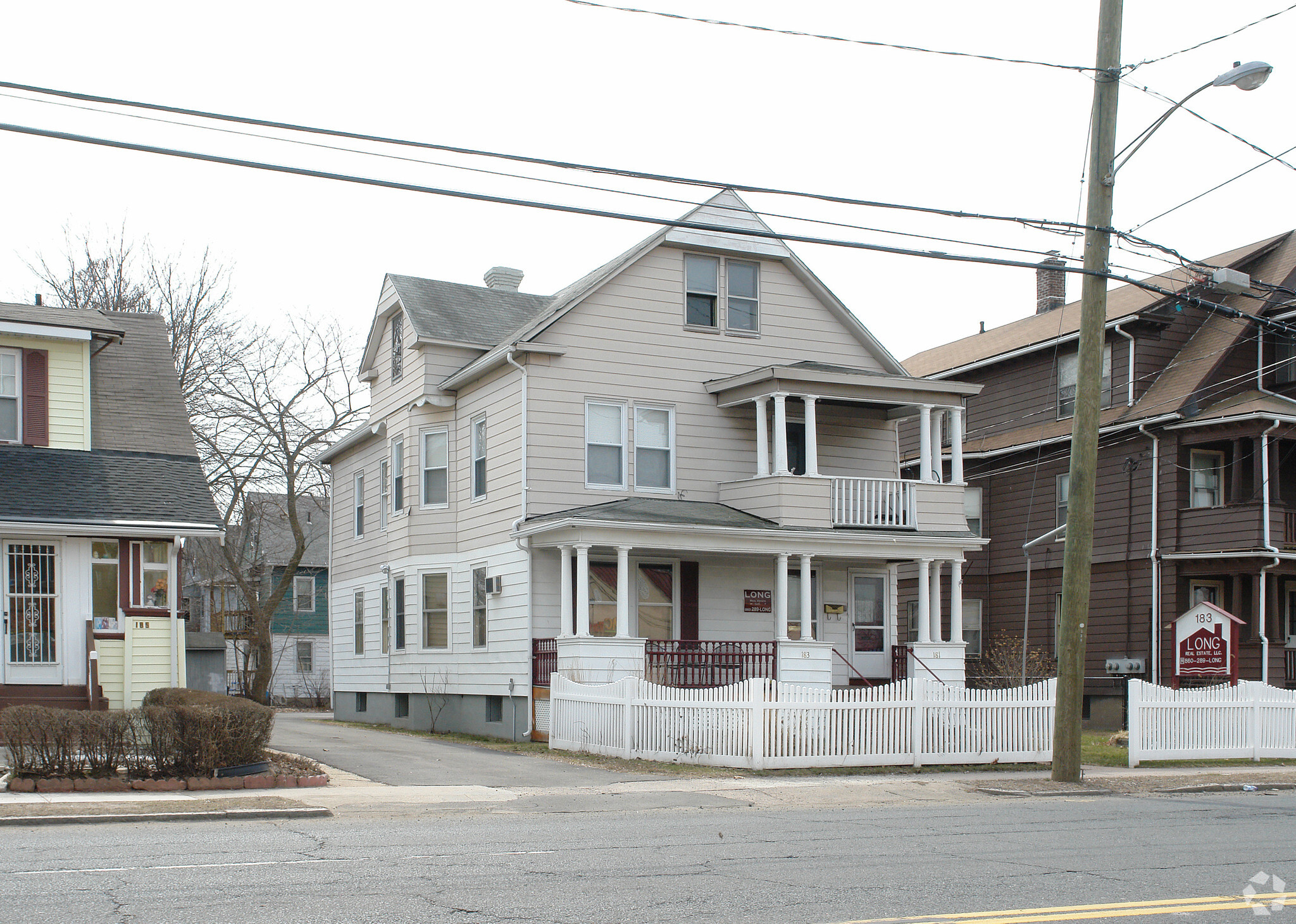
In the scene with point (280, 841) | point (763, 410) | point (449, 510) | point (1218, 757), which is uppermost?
point (763, 410)

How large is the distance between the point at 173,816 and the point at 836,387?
14.6 meters

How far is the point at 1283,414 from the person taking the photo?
26516mm

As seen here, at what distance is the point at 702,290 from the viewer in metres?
24.8

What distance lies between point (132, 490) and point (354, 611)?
1077 centimetres

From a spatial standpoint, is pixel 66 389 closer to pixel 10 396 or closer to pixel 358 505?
pixel 10 396

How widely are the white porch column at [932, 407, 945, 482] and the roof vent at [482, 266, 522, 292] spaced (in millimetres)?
10522

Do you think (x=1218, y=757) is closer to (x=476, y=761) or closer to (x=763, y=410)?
(x=763, y=410)

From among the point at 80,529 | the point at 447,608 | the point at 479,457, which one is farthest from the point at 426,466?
the point at 80,529

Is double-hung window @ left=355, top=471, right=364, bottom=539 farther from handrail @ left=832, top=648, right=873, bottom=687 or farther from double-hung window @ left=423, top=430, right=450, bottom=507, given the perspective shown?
handrail @ left=832, top=648, right=873, bottom=687

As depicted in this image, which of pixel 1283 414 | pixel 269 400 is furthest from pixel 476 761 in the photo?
pixel 269 400

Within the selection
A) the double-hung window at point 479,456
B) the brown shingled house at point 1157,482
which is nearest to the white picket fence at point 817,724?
the double-hung window at point 479,456

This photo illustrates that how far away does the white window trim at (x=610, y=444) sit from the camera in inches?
919

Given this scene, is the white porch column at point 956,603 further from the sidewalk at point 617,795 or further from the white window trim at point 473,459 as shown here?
the white window trim at point 473,459

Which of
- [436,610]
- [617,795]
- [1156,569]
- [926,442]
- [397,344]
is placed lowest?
[617,795]
